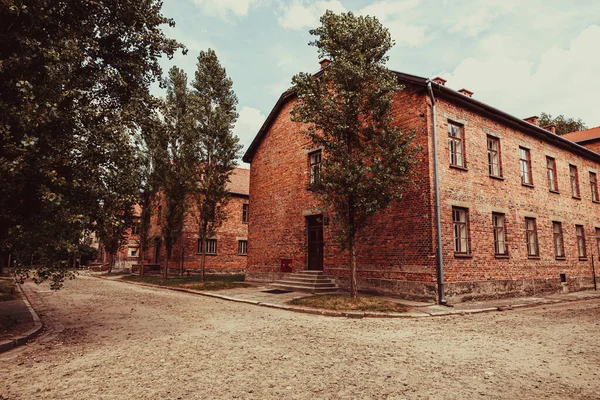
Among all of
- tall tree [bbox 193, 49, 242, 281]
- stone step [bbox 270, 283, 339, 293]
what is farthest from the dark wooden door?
tall tree [bbox 193, 49, 242, 281]

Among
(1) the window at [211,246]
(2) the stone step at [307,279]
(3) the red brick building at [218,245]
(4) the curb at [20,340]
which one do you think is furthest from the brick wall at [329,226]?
(1) the window at [211,246]

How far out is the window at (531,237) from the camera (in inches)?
639

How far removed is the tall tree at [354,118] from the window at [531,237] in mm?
8328

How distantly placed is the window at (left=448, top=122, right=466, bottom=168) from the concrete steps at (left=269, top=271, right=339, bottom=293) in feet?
22.1

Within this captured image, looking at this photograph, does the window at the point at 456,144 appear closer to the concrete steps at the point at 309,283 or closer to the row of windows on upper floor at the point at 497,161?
the row of windows on upper floor at the point at 497,161

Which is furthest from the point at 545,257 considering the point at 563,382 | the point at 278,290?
the point at 563,382

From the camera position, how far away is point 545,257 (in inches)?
658

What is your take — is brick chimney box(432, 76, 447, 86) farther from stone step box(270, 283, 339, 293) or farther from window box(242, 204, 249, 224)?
window box(242, 204, 249, 224)

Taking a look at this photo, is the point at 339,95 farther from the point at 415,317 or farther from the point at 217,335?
the point at 217,335

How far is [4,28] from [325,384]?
25.2 feet

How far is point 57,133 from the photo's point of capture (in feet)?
21.1

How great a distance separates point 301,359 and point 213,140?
14.6 metres

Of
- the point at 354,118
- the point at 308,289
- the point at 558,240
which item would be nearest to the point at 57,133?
the point at 354,118

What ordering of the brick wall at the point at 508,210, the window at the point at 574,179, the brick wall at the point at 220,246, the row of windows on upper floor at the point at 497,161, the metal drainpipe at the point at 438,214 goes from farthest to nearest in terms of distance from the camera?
1. the brick wall at the point at 220,246
2. the window at the point at 574,179
3. the row of windows on upper floor at the point at 497,161
4. the brick wall at the point at 508,210
5. the metal drainpipe at the point at 438,214
